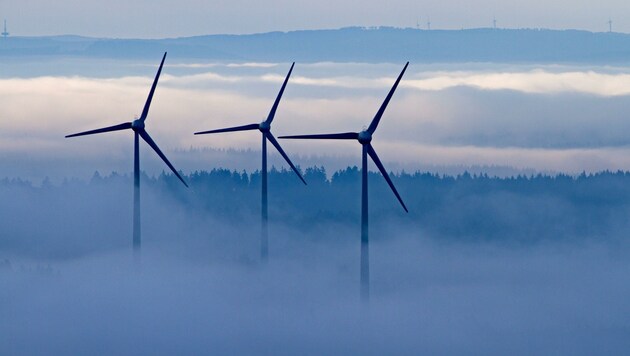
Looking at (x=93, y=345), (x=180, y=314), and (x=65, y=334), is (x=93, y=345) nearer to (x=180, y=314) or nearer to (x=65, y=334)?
(x=65, y=334)

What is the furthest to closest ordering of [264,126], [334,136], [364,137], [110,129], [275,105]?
[275,105]
[264,126]
[110,129]
[334,136]
[364,137]

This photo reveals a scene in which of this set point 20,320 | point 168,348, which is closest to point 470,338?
point 168,348

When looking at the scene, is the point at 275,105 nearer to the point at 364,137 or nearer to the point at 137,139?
the point at 137,139

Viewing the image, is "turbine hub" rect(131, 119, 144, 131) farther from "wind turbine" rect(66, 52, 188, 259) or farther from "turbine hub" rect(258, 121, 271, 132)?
"turbine hub" rect(258, 121, 271, 132)

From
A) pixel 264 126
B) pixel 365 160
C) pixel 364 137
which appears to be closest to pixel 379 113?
pixel 364 137

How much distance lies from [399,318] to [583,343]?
2523cm

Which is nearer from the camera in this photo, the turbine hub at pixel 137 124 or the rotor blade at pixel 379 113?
the rotor blade at pixel 379 113

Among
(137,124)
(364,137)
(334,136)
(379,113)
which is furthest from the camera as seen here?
(137,124)

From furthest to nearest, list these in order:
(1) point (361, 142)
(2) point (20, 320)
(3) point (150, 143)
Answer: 1. (2) point (20, 320)
2. (3) point (150, 143)
3. (1) point (361, 142)

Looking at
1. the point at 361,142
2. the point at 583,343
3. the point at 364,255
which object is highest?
the point at 361,142

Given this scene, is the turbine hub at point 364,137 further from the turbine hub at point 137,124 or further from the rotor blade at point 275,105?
the rotor blade at point 275,105

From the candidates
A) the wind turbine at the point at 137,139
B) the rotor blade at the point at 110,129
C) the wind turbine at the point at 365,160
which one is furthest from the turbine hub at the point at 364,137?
the rotor blade at the point at 110,129

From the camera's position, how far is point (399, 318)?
197 metres

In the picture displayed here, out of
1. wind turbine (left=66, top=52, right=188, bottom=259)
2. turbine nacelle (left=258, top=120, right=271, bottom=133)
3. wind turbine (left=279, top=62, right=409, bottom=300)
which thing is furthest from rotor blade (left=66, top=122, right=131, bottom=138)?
wind turbine (left=279, top=62, right=409, bottom=300)
